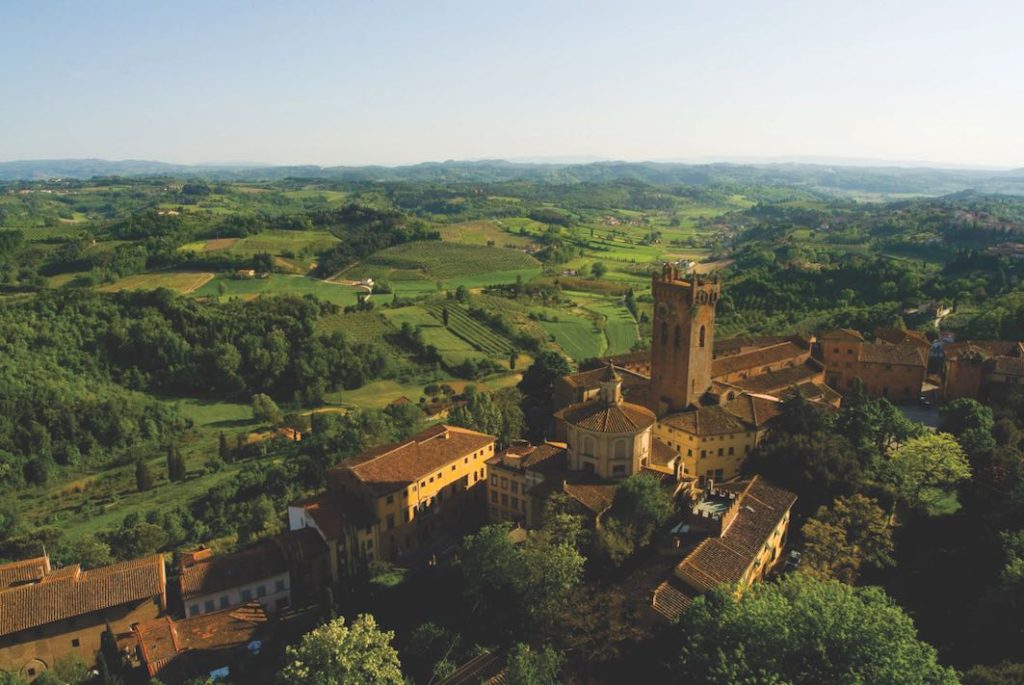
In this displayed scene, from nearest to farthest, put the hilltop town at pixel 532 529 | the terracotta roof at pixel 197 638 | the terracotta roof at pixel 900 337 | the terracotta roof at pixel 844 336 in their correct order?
the terracotta roof at pixel 197 638
the hilltop town at pixel 532 529
the terracotta roof at pixel 844 336
the terracotta roof at pixel 900 337

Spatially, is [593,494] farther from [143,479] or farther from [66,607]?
[143,479]

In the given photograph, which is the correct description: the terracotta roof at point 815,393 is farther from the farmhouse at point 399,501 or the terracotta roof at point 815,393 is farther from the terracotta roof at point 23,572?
the terracotta roof at point 23,572

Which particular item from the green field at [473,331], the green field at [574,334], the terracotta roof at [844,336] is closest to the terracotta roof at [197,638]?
the terracotta roof at [844,336]

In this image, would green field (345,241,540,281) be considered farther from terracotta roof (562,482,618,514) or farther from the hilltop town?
terracotta roof (562,482,618,514)

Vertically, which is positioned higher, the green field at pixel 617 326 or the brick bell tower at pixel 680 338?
the brick bell tower at pixel 680 338

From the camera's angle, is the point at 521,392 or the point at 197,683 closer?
the point at 197,683

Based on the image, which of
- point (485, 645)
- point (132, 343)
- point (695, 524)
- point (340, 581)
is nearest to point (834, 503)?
point (695, 524)

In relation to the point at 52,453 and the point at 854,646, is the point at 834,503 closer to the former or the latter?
the point at 854,646
